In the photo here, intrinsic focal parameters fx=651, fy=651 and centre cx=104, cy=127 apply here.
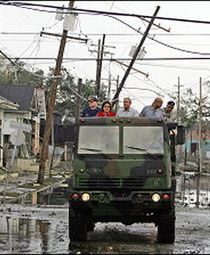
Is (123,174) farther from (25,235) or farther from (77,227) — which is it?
(25,235)

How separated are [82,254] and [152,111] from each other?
3.82 meters

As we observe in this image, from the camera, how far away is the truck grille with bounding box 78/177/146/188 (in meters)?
12.5

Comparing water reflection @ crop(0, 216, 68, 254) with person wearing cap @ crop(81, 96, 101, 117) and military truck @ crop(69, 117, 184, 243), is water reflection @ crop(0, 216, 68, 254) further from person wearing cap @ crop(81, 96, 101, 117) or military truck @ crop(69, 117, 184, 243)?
person wearing cap @ crop(81, 96, 101, 117)

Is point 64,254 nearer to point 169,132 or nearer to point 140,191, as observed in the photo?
point 140,191

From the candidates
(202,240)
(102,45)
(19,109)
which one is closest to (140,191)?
(202,240)

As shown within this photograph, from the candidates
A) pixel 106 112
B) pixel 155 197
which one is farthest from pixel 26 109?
pixel 155 197

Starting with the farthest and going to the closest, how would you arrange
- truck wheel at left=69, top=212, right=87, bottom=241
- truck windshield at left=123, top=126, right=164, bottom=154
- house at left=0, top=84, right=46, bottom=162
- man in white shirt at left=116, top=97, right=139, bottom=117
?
house at left=0, top=84, right=46, bottom=162, man in white shirt at left=116, top=97, right=139, bottom=117, truck wheel at left=69, top=212, right=87, bottom=241, truck windshield at left=123, top=126, right=164, bottom=154

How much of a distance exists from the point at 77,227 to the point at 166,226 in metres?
1.80

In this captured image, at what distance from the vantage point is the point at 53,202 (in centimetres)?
2517

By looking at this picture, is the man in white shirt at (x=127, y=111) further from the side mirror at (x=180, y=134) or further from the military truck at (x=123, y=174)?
the side mirror at (x=180, y=134)

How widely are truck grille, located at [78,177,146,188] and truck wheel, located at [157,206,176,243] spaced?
3.06 feet

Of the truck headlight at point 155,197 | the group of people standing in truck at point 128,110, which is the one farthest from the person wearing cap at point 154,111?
the truck headlight at point 155,197

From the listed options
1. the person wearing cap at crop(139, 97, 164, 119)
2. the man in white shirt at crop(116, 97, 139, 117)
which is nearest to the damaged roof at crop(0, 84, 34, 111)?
the man in white shirt at crop(116, 97, 139, 117)

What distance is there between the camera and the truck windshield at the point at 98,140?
12883mm
